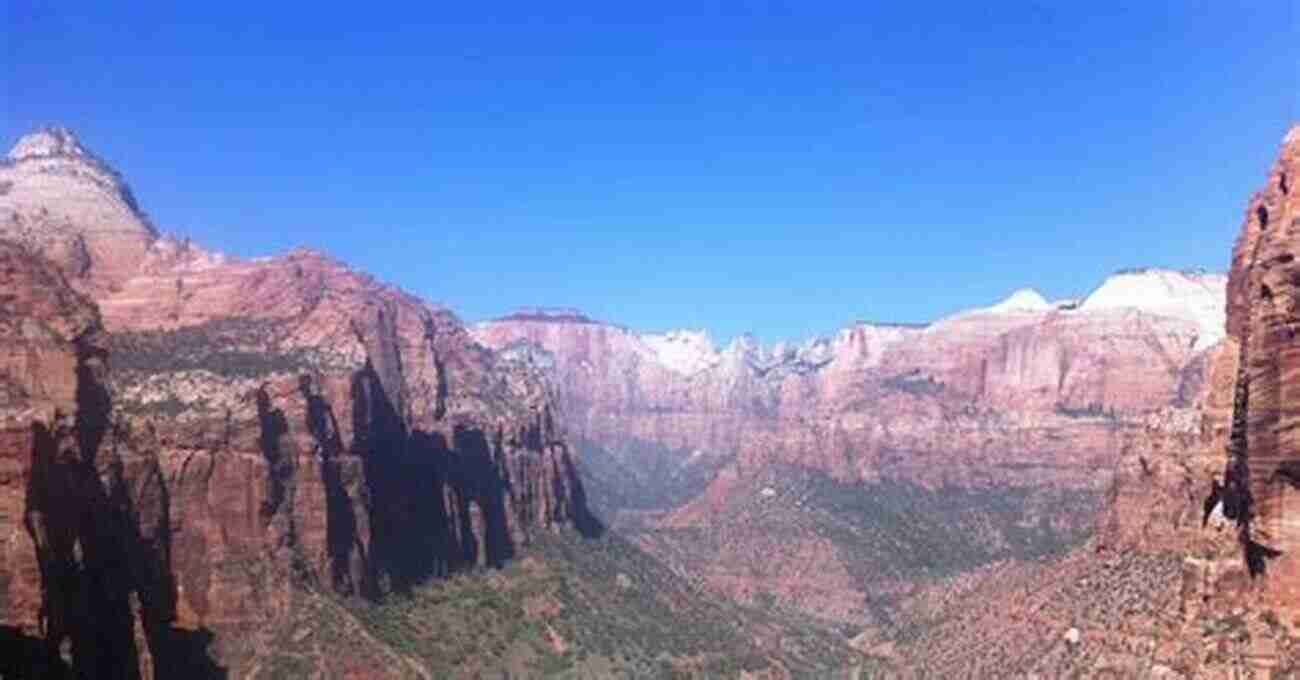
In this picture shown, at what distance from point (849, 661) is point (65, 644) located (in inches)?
4127

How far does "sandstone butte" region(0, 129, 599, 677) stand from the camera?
88188mm

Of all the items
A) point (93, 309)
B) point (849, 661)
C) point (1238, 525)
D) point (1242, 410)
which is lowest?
point (849, 661)

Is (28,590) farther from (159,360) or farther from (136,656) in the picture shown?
(159,360)

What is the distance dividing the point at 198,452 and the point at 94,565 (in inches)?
1056

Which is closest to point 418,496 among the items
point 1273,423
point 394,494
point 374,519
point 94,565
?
point 394,494

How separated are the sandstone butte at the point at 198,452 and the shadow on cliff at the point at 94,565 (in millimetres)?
207

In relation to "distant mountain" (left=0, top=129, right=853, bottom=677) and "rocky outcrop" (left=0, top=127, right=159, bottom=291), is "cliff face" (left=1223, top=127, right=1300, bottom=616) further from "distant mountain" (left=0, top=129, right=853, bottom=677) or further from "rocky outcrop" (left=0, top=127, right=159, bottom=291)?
"rocky outcrop" (left=0, top=127, right=159, bottom=291)

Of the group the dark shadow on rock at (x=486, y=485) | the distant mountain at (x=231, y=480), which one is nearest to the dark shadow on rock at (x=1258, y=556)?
the distant mountain at (x=231, y=480)

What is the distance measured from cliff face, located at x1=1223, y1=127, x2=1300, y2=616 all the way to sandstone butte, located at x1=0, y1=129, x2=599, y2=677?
51.4 meters

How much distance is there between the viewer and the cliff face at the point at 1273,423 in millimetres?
49469

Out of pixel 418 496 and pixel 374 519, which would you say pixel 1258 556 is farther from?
pixel 418 496

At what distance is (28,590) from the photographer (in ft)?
255

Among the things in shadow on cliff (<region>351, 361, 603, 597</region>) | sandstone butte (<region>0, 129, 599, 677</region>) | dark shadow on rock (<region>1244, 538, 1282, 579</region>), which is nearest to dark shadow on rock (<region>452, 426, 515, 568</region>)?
shadow on cliff (<region>351, 361, 603, 597</region>)

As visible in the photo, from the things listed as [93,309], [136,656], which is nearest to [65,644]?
[136,656]
